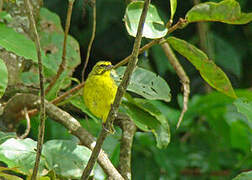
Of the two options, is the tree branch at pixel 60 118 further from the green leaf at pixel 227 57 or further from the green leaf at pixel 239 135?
the green leaf at pixel 227 57

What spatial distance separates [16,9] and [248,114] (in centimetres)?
110

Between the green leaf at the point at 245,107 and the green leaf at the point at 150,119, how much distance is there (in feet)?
1.07

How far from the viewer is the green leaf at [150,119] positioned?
170 centimetres

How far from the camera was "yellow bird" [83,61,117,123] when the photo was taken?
1.89 meters

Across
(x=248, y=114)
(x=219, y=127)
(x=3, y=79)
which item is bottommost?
(x=219, y=127)

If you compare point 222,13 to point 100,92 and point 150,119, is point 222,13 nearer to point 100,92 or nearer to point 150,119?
point 150,119

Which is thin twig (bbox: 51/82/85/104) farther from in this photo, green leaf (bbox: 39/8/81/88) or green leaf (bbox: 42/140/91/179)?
green leaf (bbox: 42/140/91/179)

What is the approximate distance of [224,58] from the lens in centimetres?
347

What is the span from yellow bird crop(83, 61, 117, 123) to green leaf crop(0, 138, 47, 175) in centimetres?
42

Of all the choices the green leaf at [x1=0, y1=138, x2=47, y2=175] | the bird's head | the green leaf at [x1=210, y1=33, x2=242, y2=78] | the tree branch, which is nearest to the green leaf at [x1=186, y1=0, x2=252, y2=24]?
the tree branch

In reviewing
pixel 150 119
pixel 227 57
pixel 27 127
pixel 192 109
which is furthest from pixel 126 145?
pixel 227 57

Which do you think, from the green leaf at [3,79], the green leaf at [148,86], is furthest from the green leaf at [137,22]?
the green leaf at [3,79]

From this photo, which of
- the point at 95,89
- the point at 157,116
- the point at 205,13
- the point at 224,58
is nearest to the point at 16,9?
the point at 95,89

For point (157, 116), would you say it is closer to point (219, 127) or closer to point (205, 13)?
point (205, 13)
